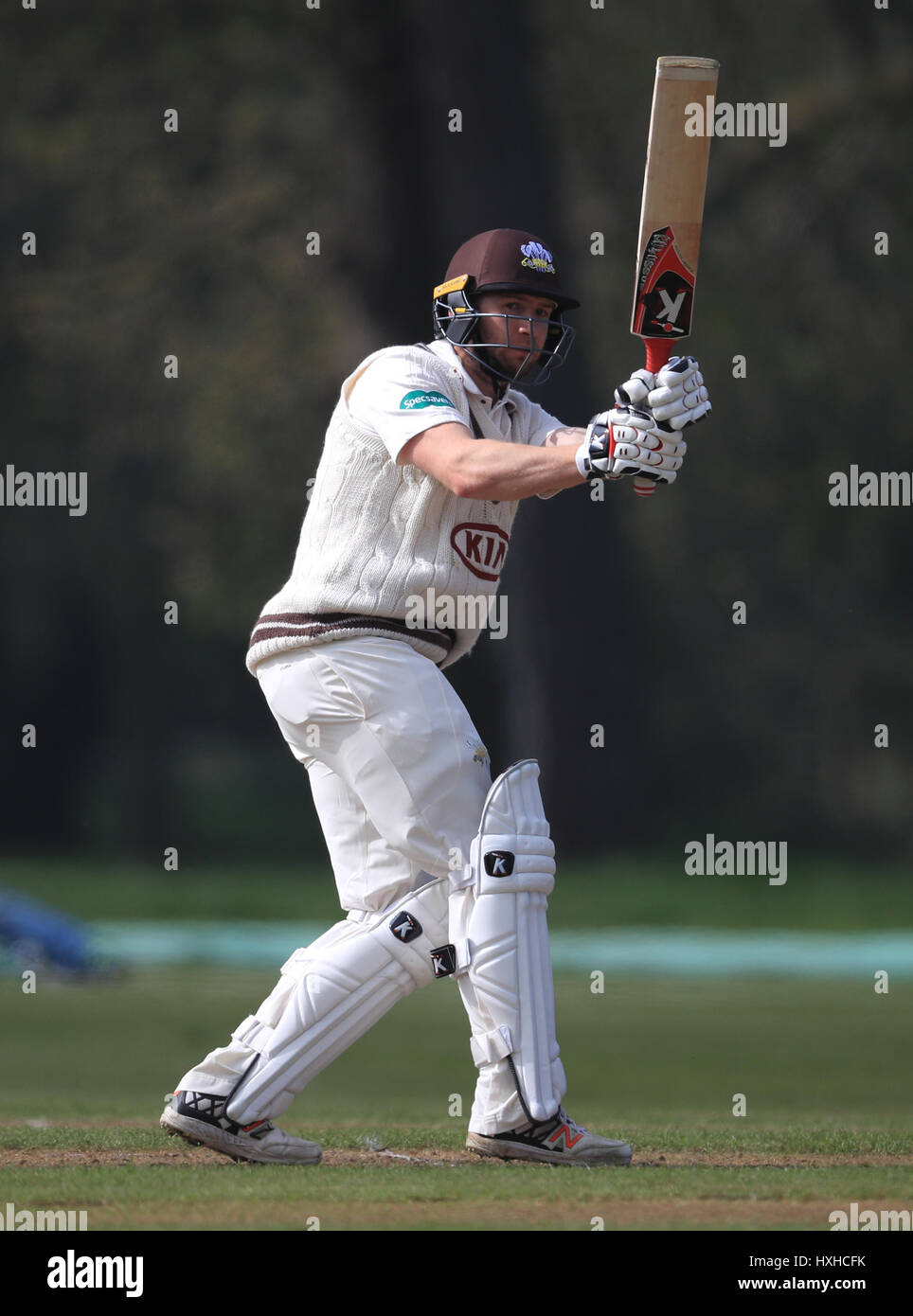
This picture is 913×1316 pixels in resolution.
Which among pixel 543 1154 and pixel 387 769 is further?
pixel 387 769

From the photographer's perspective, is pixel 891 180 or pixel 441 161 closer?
pixel 441 161

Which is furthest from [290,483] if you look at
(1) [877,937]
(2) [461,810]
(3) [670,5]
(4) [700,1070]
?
(2) [461,810]

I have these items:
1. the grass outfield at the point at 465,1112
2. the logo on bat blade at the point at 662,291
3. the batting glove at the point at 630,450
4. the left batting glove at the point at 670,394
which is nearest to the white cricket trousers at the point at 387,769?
the grass outfield at the point at 465,1112

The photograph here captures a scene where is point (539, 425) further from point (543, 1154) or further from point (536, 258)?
point (543, 1154)

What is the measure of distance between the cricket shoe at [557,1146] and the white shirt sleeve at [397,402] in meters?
1.50

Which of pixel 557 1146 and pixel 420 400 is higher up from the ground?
pixel 420 400

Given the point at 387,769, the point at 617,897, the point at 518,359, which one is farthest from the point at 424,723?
the point at 617,897

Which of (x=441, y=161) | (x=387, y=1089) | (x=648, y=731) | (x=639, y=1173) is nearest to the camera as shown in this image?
(x=639, y=1173)

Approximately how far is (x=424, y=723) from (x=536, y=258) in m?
1.17

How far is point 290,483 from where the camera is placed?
20828 millimetres

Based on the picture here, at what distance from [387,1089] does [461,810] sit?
249 centimetres

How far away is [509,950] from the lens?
15.2ft

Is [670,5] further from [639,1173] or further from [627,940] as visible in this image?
[639,1173]

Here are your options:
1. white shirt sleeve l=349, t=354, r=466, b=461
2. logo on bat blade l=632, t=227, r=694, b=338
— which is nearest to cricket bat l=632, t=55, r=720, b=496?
logo on bat blade l=632, t=227, r=694, b=338
